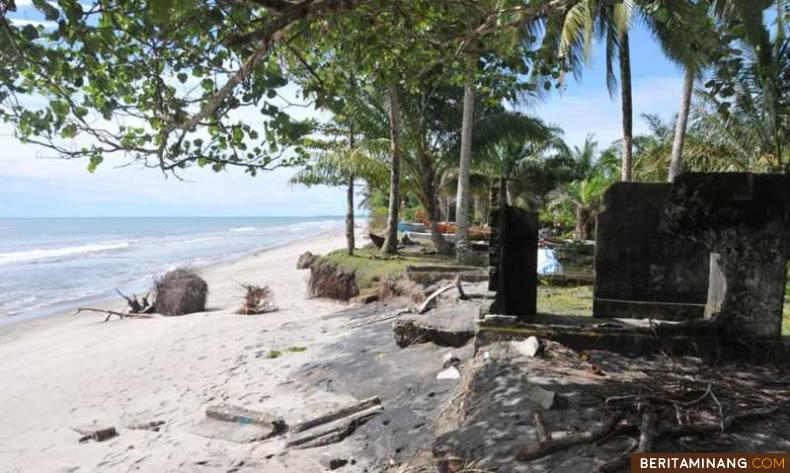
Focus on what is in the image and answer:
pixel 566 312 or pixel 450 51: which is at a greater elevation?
pixel 450 51

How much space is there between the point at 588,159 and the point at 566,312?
29.7m

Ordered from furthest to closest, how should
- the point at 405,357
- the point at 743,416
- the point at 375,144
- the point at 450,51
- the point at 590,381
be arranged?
the point at 375,144, the point at 405,357, the point at 450,51, the point at 590,381, the point at 743,416

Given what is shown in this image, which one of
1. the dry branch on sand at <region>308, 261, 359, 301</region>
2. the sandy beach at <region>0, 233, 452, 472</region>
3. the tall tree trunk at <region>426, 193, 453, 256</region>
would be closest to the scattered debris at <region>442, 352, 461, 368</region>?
the sandy beach at <region>0, 233, 452, 472</region>

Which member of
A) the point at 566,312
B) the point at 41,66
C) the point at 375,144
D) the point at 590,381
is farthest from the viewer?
the point at 375,144

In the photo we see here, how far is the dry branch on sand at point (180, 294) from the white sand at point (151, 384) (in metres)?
0.64

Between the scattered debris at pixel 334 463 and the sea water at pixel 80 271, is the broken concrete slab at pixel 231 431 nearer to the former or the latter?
the scattered debris at pixel 334 463

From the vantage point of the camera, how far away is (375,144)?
1725 centimetres

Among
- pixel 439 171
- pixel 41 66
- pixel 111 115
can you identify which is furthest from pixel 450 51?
pixel 439 171

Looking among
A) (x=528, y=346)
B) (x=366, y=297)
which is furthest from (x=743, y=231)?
(x=366, y=297)

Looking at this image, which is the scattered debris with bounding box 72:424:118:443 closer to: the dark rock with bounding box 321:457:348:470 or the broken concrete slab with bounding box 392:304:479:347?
the dark rock with bounding box 321:457:348:470

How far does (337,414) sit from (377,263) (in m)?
9.22

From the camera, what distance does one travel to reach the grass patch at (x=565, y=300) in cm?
893

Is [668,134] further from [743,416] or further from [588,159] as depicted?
[743,416]

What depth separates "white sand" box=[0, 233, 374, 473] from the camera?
5.98m
